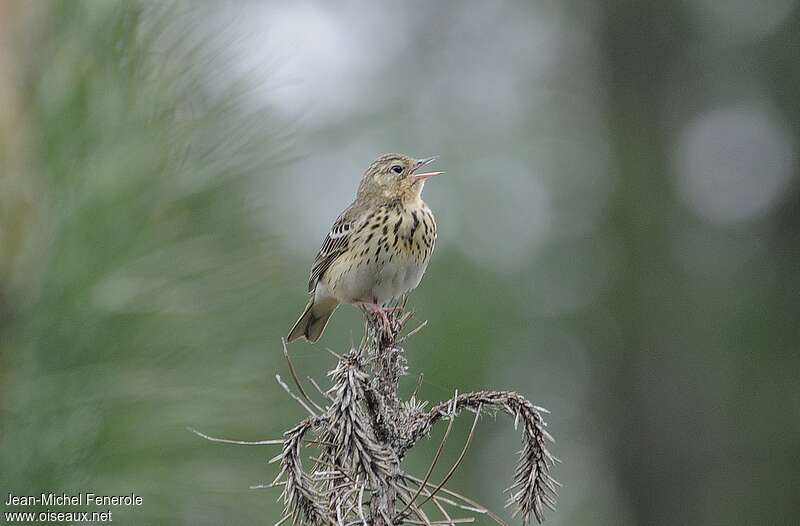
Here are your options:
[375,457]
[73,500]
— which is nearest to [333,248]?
[73,500]

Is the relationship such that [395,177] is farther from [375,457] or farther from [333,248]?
[375,457]

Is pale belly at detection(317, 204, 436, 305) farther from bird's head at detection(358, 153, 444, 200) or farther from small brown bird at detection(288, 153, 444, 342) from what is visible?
bird's head at detection(358, 153, 444, 200)

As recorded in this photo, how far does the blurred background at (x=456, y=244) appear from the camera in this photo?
2.75 meters

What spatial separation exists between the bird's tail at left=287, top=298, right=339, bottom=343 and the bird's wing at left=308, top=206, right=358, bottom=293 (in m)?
0.18

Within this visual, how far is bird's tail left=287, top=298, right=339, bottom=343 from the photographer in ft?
17.5

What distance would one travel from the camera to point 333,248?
5219 millimetres

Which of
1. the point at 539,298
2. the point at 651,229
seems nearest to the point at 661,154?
the point at 651,229

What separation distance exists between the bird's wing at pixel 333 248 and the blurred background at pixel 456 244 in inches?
15.4

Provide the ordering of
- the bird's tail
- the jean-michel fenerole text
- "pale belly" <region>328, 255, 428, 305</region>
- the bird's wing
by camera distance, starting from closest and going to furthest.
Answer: the jean-michel fenerole text, "pale belly" <region>328, 255, 428, 305</region>, the bird's wing, the bird's tail

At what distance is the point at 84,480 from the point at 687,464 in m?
9.37

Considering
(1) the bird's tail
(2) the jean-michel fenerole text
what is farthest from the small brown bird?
(2) the jean-michel fenerole text

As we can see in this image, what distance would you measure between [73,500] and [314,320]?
9.04 feet

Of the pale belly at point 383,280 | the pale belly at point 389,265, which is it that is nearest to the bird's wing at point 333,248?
the pale belly at point 389,265

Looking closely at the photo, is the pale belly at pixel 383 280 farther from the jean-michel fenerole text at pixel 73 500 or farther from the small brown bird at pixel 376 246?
the jean-michel fenerole text at pixel 73 500
